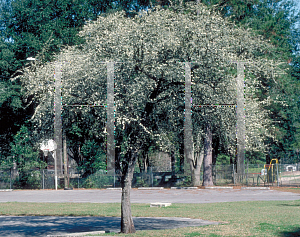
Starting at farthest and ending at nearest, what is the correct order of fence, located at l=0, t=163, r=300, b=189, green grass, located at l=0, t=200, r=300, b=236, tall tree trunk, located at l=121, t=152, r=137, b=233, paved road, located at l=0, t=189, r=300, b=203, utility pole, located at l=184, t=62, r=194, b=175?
fence, located at l=0, t=163, r=300, b=189
paved road, located at l=0, t=189, r=300, b=203
tall tree trunk, located at l=121, t=152, r=137, b=233
green grass, located at l=0, t=200, r=300, b=236
utility pole, located at l=184, t=62, r=194, b=175

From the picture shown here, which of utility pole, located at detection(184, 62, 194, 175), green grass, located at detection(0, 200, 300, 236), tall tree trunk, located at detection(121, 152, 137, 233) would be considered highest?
utility pole, located at detection(184, 62, 194, 175)

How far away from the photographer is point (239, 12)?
35.9 metres

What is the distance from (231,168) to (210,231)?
2614cm

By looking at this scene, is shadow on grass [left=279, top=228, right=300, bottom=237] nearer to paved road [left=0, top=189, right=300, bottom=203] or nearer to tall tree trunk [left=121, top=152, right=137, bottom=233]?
tall tree trunk [left=121, top=152, right=137, bottom=233]

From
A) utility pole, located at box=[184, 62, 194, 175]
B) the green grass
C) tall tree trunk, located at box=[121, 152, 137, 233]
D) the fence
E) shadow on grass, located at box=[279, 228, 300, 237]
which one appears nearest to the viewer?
shadow on grass, located at box=[279, 228, 300, 237]

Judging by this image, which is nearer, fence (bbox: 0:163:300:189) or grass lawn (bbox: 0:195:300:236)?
grass lawn (bbox: 0:195:300:236)

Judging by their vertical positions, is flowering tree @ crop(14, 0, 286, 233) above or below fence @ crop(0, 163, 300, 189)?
above

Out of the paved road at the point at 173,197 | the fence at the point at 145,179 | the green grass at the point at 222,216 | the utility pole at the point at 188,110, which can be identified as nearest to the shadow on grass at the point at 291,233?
the green grass at the point at 222,216

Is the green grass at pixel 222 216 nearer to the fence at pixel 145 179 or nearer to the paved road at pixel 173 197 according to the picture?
the paved road at pixel 173 197

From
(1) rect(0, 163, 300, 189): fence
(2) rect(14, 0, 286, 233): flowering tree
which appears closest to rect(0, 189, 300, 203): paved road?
(1) rect(0, 163, 300, 189): fence

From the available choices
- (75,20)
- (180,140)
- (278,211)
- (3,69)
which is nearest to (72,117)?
(180,140)

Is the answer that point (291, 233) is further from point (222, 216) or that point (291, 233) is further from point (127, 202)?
point (127, 202)

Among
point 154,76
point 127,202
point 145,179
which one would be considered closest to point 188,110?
point 154,76

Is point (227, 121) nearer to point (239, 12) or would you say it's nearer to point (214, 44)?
point (214, 44)
